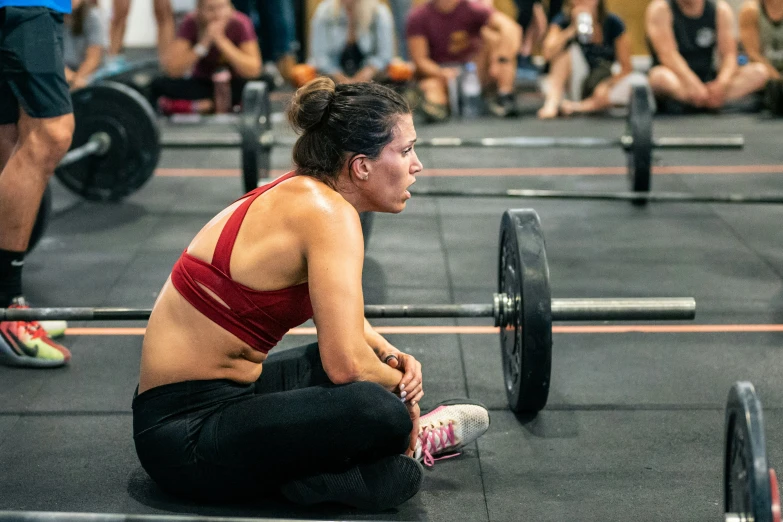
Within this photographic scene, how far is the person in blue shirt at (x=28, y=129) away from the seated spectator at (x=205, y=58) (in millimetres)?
3903

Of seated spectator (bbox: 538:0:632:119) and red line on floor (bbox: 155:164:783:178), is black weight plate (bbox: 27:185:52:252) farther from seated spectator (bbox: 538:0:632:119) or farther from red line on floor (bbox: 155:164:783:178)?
seated spectator (bbox: 538:0:632:119)

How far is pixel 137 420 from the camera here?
2.02 meters

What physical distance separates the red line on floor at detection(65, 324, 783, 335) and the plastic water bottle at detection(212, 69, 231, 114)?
4.07 meters

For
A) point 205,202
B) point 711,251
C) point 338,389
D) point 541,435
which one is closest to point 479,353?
point 541,435

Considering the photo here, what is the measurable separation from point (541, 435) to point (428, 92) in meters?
4.82

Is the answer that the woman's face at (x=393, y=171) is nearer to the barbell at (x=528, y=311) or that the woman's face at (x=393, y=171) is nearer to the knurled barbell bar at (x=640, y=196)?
the barbell at (x=528, y=311)

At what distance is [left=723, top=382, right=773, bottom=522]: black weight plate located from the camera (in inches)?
58.6

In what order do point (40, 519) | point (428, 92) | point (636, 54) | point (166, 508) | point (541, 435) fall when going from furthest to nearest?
point (636, 54)
point (428, 92)
point (541, 435)
point (166, 508)
point (40, 519)

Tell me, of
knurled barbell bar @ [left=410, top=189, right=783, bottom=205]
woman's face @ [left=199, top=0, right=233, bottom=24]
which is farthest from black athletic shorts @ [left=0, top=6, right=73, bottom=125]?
woman's face @ [left=199, top=0, right=233, bottom=24]

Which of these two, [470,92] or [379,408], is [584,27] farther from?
[379,408]

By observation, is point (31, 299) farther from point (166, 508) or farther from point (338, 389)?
point (338, 389)

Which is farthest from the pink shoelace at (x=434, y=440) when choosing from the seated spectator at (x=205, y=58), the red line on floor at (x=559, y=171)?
the seated spectator at (x=205, y=58)

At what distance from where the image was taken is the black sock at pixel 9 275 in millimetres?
2926

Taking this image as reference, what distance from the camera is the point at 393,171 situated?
1975 millimetres
